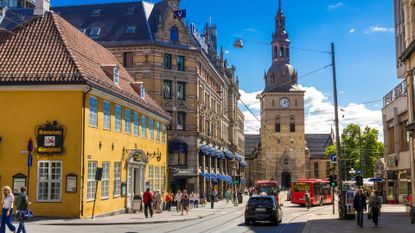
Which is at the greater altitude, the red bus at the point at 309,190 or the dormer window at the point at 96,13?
the dormer window at the point at 96,13

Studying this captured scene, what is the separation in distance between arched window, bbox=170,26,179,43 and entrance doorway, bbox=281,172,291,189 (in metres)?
75.2

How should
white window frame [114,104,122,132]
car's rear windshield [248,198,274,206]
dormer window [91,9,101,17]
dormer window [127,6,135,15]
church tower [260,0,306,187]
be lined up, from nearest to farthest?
car's rear windshield [248,198,274,206] → white window frame [114,104,122,132] → dormer window [127,6,135,15] → dormer window [91,9,101,17] → church tower [260,0,306,187]

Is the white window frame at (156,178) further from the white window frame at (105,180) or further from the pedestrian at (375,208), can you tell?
the pedestrian at (375,208)

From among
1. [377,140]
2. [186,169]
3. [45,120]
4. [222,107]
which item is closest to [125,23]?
[186,169]

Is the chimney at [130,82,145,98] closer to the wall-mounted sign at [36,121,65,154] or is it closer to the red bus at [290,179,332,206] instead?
the wall-mounted sign at [36,121,65,154]

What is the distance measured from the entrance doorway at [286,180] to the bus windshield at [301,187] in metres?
70.0

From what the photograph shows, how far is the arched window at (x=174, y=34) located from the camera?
5494 cm

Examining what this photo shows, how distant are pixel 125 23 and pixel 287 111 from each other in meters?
71.0

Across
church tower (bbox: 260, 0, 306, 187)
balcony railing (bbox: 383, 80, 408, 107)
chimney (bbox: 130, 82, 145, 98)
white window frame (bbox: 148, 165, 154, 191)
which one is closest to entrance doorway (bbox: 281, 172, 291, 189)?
church tower (bbox: 260, 0, 306, 187)

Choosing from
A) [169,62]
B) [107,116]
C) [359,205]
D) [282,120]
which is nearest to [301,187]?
[169,62]

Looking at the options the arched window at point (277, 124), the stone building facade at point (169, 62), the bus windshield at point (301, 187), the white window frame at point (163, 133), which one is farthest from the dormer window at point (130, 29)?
the arched window at point (277, 124)

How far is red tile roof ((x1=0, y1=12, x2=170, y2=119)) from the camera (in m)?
27.0

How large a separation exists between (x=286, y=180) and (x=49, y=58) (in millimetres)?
102278

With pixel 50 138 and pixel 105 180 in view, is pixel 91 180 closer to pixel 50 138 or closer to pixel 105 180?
pixel 105 180
